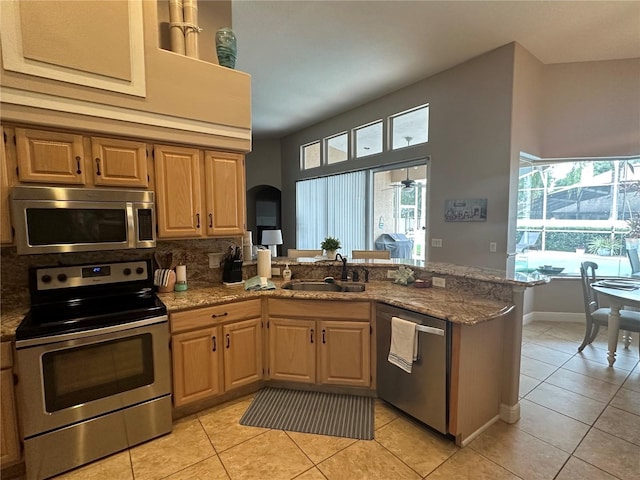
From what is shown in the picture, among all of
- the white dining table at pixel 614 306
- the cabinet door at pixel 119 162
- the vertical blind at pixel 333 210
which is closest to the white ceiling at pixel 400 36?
the cabinet door at pixel 119 162

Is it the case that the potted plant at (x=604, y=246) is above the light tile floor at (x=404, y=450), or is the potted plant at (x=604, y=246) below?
above

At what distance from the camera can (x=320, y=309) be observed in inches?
101

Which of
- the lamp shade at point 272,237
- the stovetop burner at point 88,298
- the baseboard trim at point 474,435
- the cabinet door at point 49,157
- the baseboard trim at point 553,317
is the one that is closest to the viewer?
the stovetop burner at point 88,298

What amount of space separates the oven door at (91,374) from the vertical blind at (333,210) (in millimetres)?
4287

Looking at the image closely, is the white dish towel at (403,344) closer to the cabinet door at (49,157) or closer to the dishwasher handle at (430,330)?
the dishwasher handle at (430,330)

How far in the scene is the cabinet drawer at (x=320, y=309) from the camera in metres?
2.52

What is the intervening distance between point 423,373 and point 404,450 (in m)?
0.50

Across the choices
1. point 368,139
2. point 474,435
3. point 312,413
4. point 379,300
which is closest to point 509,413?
point 474,435

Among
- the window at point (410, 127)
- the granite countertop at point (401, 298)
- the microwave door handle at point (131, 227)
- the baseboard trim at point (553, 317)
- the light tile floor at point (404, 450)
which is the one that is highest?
the window at point (410, 127)

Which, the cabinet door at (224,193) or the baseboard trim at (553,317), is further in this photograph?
the baseboard trim at (553,317)

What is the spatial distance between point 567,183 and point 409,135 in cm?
245

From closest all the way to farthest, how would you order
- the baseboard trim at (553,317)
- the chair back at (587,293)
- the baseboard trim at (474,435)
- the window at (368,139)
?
the baseboard trim at (474,435), the chair back at (587,293), the baseboard trim at (553,317), the window at (368,139)

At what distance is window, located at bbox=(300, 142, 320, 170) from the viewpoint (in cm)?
683

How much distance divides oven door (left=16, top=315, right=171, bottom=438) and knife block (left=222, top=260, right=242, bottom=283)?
791 millimetres
